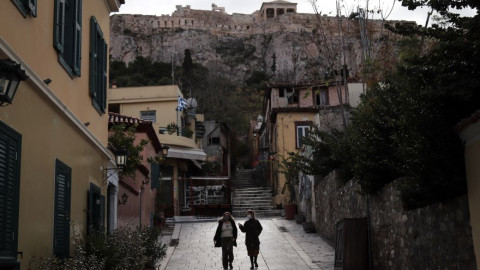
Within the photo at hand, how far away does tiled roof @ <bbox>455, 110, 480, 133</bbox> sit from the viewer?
7.49m

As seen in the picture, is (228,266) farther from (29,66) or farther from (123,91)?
(123,91)

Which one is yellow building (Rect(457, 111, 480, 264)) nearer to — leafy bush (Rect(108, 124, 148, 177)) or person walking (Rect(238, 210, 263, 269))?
person walking (Rect(238, 210, 263, 269))

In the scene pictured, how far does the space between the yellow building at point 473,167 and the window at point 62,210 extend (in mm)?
5525

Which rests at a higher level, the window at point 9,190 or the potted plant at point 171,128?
the potted plant at point 171,128

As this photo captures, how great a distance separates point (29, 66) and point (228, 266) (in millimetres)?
9986

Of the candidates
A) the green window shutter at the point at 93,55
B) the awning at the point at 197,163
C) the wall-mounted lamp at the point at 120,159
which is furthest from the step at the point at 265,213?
the green window shutter at the point at 93,55

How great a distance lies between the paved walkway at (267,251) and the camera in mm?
16297

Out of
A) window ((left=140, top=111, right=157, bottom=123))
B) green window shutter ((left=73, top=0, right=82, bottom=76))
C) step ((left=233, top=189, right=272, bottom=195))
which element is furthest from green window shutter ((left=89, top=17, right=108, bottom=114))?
window ((left=140, top=111, right=157, bottom=123))

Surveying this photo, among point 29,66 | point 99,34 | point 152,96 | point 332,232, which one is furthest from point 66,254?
point 152,96

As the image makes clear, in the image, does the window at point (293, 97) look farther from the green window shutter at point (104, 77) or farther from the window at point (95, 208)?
the window at point (95, 208)

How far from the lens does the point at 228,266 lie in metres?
16.0

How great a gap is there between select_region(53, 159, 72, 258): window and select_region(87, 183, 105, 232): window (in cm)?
132

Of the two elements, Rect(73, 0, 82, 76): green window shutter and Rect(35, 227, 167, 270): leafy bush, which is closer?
Rect(35, 227, 167, 270): leafy bush

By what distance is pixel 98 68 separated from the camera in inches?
472
